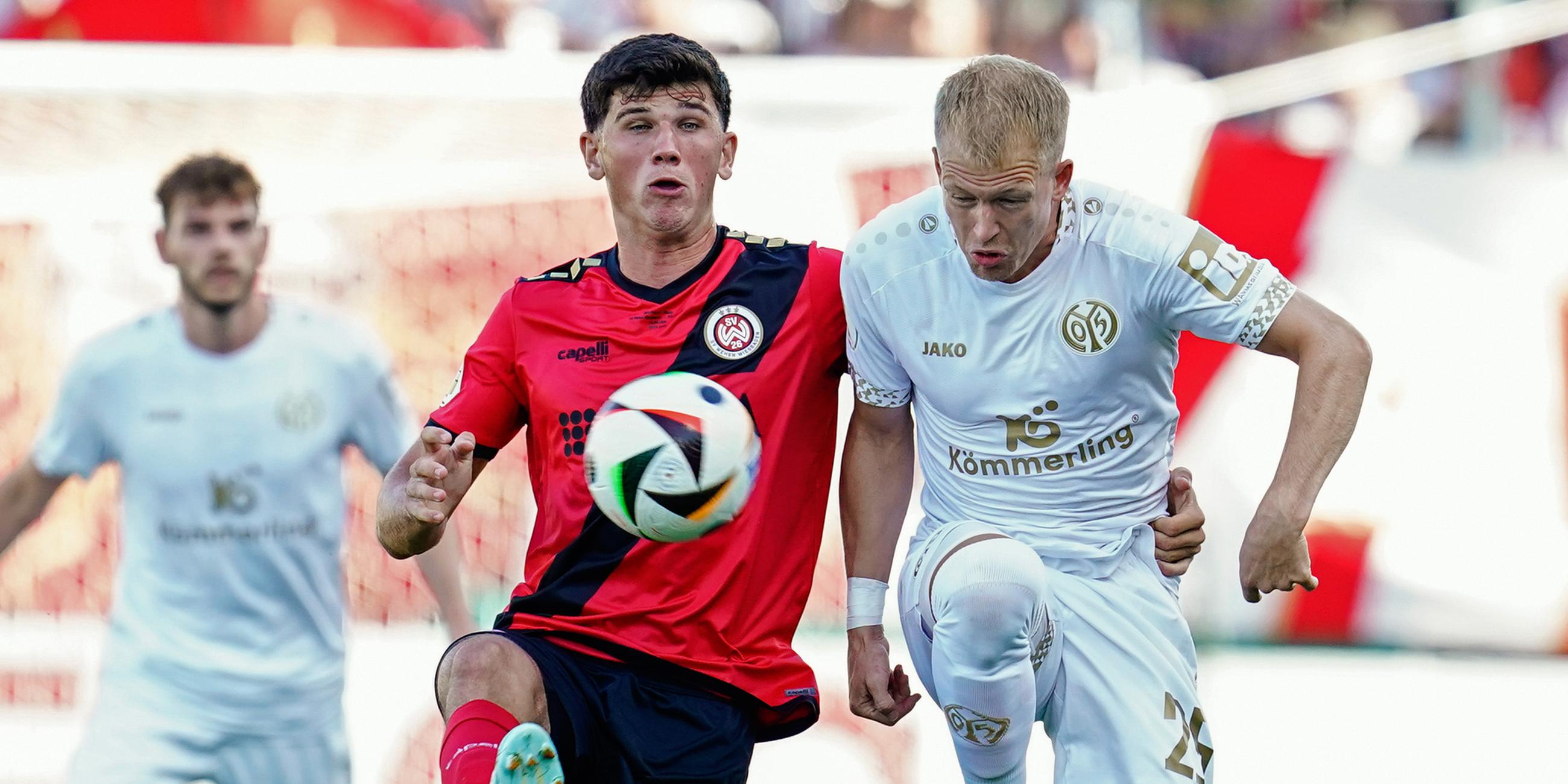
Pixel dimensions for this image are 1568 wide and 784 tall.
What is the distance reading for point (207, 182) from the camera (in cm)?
634

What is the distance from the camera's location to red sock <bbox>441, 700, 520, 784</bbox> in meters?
3.41

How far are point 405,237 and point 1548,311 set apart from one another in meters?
5.77

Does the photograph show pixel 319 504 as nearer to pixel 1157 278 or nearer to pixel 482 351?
pixel 482 351

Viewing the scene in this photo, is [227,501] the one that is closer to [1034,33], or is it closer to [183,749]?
[183,749]

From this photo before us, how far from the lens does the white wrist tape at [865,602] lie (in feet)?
13.5

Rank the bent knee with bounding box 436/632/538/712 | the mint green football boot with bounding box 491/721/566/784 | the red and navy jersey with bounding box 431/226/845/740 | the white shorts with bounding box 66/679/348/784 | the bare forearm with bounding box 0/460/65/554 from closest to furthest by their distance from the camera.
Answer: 1. the mint green football boot with bounding box 491/721/566/784
2. the bent knee with bounding box 436/632/538/712
3. the red and navy jersey with bounding box 431/226/845/740
4. the white shorts with bounding box 66/679/348/784
5. the bare forearm with bounding box 0/460/65/554

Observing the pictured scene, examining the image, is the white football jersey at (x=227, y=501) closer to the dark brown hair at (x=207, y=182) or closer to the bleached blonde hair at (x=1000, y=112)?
the dark brown hair at (x=207, y=182)

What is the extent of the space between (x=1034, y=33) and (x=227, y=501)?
5361 millimetres

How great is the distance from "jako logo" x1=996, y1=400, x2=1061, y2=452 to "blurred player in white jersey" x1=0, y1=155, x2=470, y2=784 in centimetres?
295

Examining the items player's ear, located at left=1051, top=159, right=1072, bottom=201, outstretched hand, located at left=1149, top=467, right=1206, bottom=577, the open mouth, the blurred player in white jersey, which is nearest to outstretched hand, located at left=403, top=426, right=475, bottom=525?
the open mouth

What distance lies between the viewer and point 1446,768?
767 centimetres

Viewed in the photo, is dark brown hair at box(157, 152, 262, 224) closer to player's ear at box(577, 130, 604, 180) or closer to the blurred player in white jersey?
the blurred player in white jersey

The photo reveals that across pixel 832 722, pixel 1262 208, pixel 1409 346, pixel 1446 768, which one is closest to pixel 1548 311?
pixel 1409 346

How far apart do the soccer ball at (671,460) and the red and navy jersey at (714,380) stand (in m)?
0.31
